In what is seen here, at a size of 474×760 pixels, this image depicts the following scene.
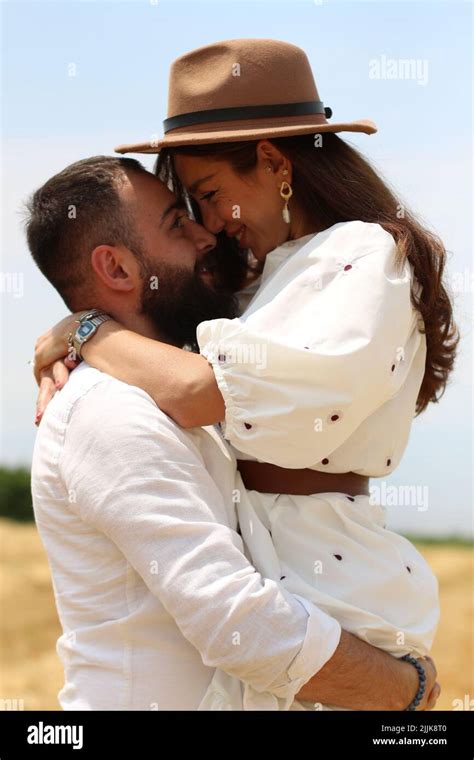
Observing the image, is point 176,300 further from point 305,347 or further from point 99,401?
point 305,347

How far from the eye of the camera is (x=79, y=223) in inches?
122

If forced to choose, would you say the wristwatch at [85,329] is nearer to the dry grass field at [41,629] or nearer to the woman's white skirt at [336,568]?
the woman's white skirt at [336,568]

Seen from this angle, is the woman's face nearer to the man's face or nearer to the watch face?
the man's face

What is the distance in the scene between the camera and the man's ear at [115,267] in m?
3.04

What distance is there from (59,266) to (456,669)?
22.1 ft

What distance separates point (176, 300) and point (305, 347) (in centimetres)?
65

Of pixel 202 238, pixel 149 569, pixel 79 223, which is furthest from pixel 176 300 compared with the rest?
pixel 149 569

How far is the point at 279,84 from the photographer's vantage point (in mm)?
3115

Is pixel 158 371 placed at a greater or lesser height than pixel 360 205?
lesser

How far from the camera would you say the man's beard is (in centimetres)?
307

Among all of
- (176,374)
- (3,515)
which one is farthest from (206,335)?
(3,515)

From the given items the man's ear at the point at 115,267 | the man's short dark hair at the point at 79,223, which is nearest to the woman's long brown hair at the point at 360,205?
the man's short dark hair at the point at 79,223

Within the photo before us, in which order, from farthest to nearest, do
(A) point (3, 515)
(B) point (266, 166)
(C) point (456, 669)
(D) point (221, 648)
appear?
(A) point (3, 515) < (C) point (456, 669) < (B) point (266, 166) < (D) point (221, 648)

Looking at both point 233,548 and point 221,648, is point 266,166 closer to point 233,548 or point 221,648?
point 233,548
